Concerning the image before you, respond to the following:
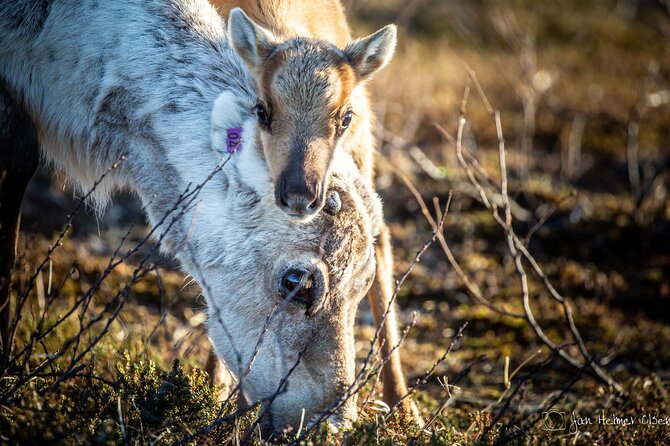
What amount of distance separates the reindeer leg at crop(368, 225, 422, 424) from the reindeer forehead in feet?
4.82

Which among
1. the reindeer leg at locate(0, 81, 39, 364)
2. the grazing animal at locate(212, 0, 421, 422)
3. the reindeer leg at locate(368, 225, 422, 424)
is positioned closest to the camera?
the grazing animal at locate(212, 0, 421, 422)

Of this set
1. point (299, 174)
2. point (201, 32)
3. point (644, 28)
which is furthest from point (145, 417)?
point (644, 28)

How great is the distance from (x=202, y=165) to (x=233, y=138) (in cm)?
28

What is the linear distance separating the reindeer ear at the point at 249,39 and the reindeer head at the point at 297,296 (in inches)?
32.8

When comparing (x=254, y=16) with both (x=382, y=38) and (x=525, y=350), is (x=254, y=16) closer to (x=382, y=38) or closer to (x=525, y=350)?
(x=382, y=38)

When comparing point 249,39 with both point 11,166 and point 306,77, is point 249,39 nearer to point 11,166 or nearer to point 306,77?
point 306,77

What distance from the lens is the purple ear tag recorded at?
414cm

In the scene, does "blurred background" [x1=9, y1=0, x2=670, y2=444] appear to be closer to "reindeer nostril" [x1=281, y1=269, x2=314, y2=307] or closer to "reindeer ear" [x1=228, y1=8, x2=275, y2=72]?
"reindeer nostril" [x1=281, y1=269, x2=314, y2=307]

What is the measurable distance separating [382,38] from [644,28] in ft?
51.4

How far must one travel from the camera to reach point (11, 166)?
4438 millimetres

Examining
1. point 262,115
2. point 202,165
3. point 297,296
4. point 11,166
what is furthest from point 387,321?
point 11,166

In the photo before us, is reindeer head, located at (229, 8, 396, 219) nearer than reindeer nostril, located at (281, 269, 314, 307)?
Yes

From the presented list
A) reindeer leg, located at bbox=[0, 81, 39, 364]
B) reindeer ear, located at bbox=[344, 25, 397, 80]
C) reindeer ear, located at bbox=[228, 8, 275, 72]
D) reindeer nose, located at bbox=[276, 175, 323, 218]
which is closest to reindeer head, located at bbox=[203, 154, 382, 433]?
reindeer nose, located at bbox=[276, 175, 323, 218]

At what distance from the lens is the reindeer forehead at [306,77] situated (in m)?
3.86
